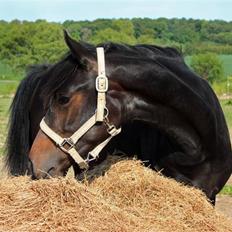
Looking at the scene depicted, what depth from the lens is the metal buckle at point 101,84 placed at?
3.72m

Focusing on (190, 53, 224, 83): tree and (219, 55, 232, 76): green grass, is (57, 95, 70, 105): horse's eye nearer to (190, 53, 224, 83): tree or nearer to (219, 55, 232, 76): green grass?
(190, 53, 224, 83): tree

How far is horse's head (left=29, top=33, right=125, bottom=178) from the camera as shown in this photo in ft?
12.2

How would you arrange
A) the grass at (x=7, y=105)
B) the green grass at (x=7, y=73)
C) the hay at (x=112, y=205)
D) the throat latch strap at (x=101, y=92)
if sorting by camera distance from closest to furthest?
the hay at (x=112, y=205)
the throat latch strap at (x=101, y=92)
the grass at (x=7, y=105)
the green grass at (x=7, y=73)

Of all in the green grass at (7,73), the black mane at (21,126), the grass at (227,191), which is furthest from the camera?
the green grass at (7,73)

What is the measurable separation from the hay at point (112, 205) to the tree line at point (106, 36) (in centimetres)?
3736

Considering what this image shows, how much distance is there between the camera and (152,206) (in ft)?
12.0

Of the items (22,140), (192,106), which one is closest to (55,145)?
(192,106)

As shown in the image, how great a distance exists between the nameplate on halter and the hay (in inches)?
27.3

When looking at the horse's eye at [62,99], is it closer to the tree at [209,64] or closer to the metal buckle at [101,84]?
the metal buckle at [101,84]

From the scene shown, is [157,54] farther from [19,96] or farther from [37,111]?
[19,96]

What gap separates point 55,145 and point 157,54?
1.23 m

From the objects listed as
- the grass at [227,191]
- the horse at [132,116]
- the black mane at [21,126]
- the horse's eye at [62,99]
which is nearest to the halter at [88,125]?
the horse at [132,116]

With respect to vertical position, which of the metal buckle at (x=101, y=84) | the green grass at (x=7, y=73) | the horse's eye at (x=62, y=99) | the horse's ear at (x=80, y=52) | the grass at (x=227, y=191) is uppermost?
the horse's ear at (x=80, y=52)

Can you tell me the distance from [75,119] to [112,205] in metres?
0.73
